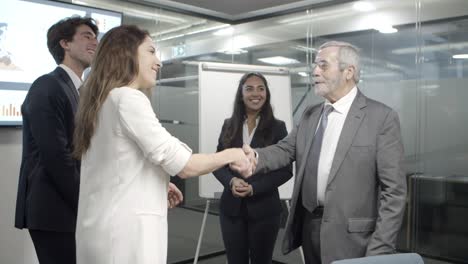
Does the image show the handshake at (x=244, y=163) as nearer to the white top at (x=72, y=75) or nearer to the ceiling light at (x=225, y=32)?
the white top at (x=72, y=75)

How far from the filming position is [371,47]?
405 centimetres

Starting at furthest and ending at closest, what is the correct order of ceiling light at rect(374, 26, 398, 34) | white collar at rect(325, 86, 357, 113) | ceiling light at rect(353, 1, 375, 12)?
ceiling light at rect(353, 1, 375, 12) < ceiling light at rect(374, 26, 398, 34) < white collar at rect(325, 86, 357, 113)

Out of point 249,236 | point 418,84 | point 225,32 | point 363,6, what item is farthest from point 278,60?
point 249,236

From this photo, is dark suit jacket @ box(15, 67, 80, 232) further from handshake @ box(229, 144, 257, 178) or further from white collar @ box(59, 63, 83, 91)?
handshake @ box(229, 144, 257, 178)

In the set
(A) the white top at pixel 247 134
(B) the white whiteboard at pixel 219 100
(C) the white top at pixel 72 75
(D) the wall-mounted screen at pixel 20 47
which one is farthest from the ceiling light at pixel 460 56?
(D) the wall-mounted screen at pixel 20 47

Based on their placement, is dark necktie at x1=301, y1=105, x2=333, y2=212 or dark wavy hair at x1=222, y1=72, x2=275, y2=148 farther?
dark wavy hair at x1=222, y1=72, x2=275, y2=148

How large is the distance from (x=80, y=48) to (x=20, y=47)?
1137mm

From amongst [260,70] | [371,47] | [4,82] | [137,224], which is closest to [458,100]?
[371,47]

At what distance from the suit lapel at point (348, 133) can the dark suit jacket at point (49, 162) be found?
1.19 m

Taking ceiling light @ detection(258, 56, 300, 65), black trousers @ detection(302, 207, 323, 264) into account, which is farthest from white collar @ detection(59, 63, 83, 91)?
ceiling light @ detection(258, 56, 300, 65)

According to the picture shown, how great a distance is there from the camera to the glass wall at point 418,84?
367 cm

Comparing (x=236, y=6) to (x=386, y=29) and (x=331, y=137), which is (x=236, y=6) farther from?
(x=331, y=137)

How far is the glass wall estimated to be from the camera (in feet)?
12.0

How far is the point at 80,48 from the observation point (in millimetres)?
2309
